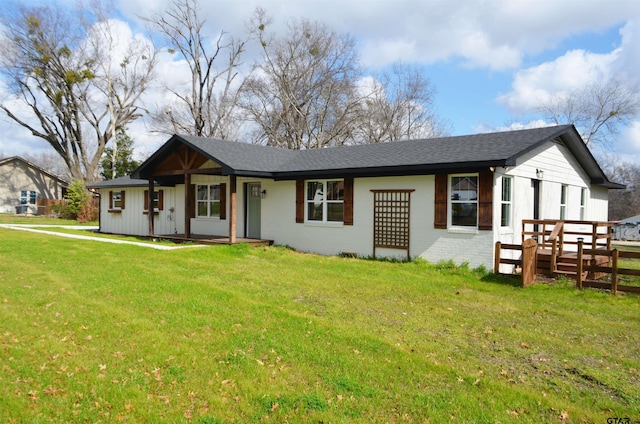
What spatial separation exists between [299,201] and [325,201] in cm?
94

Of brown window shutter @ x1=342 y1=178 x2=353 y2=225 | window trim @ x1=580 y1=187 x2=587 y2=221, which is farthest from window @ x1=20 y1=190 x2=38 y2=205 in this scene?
window trim @ x1=580 y1=187 x2=587 y2=221

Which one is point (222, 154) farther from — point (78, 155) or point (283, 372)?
point (78, 155)

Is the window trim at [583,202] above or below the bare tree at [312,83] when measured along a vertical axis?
below

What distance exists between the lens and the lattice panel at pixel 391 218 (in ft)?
41.1

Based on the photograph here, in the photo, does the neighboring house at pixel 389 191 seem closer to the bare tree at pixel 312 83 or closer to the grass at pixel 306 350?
the grass at pixel 306 350

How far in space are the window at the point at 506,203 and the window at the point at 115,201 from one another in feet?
54.7

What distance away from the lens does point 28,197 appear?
4000 centimetres

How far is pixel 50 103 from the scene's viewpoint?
3812cm

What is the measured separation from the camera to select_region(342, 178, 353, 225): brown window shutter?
13.7 metres

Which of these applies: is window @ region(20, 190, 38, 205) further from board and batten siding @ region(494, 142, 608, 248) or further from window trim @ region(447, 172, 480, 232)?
board and batten siding @ region(494, 142, 608, 248)

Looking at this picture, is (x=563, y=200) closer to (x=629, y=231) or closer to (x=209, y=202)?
(x=209, y=202)

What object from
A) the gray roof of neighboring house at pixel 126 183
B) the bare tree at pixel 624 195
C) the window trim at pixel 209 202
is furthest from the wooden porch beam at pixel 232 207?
the bare tree at pixel 624 195

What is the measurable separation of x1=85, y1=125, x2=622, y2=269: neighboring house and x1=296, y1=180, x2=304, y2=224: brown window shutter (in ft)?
0.11

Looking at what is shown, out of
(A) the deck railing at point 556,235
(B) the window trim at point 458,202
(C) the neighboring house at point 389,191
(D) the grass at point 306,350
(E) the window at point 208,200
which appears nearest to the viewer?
(D) the grass at point 306,350
